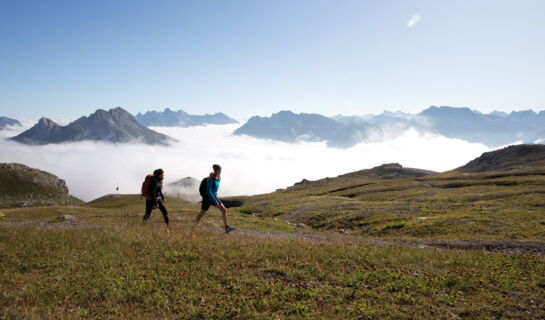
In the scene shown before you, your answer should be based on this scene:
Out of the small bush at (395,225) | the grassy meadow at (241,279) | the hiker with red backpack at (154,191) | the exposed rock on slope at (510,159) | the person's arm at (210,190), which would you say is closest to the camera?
the grassy meadow at (241,279)

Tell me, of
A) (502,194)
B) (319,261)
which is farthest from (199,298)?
(502,194)

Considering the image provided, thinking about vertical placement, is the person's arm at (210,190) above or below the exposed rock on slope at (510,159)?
below

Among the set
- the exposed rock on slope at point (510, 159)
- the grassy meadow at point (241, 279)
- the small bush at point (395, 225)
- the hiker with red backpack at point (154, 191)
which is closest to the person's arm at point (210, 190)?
the grassy meadow at point (241, 279)

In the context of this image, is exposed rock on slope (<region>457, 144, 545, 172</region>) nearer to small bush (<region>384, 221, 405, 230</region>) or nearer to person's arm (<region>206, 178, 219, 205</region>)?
small bush (<region>384, 221, 405, 230</region>)

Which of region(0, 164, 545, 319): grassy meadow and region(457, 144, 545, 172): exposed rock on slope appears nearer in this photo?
region(0, 164, 545, 319): grassy meadow

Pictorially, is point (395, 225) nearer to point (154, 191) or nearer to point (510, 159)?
point (154, 191)

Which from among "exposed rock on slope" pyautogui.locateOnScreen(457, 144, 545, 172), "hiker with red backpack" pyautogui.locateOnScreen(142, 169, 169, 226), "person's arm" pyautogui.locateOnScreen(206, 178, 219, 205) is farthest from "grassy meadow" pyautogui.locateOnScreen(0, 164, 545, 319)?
"exposed rock on slope" pyautogui.locateOnScreen(457, 144, 545, 172)

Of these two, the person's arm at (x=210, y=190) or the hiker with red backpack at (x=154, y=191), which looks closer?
the person's arm at (x=210, y=190)

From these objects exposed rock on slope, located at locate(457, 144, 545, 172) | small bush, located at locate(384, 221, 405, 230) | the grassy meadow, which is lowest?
small bush, located at locate(384, 221, 405, 230)

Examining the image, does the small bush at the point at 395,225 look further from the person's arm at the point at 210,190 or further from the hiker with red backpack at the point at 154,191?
the hiker with red backpack at the point at 154,191

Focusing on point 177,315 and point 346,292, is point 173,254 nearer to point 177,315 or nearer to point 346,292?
point 177,315

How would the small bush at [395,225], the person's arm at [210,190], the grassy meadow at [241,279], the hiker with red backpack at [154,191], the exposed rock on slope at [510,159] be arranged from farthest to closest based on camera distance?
the exposed rock on slope at [510,159]
the small bush at [395,225]
the hiker with red backpack at [154,191]
the person's arm at [210,190]
the grassy meadow at [241,279]

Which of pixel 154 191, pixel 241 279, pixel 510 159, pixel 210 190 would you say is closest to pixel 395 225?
pixel 210 190

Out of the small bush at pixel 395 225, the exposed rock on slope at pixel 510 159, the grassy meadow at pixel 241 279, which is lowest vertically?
the small bush at pixel 395 225
